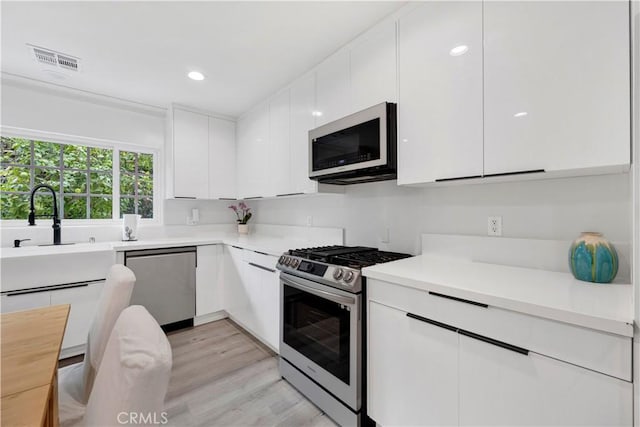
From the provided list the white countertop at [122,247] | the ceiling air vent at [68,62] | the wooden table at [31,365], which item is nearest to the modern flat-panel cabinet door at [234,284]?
the white countertop at [122,247]

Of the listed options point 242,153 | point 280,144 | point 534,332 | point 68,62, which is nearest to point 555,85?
point 534,332

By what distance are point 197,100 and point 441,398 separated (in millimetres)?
3289

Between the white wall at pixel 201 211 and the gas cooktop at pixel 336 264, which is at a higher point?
the white wall at pixel 201 211

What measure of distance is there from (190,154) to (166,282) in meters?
1.45

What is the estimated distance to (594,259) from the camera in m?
1.15

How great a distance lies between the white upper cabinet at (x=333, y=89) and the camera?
201cm

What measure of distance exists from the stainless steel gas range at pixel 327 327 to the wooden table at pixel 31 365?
1167 millimetres

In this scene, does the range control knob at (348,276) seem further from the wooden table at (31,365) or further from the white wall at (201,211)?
the white wall at (201,211)

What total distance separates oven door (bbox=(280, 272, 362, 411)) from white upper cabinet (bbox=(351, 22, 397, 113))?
126cm

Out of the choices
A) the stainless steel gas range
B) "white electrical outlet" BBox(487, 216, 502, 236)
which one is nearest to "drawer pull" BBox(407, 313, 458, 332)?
the stainless steel gas range

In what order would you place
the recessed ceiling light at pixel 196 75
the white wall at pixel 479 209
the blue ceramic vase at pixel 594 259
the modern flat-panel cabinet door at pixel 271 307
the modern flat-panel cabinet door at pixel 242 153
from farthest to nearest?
1. the modern flat-panel cabinet door at pixel 242 153
2. the recessed ceiling light at pixel 196 75
3. the modern flat-panel cabinet door at pixel 271 307
4. the white wall at pixel 479 209
5. the blue ceramic vase at pixel 594 259

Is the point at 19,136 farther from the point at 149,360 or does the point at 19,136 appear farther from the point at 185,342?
the point at 149,360

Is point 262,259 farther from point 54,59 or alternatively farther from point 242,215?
point 54,59

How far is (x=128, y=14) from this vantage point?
1.68 m
